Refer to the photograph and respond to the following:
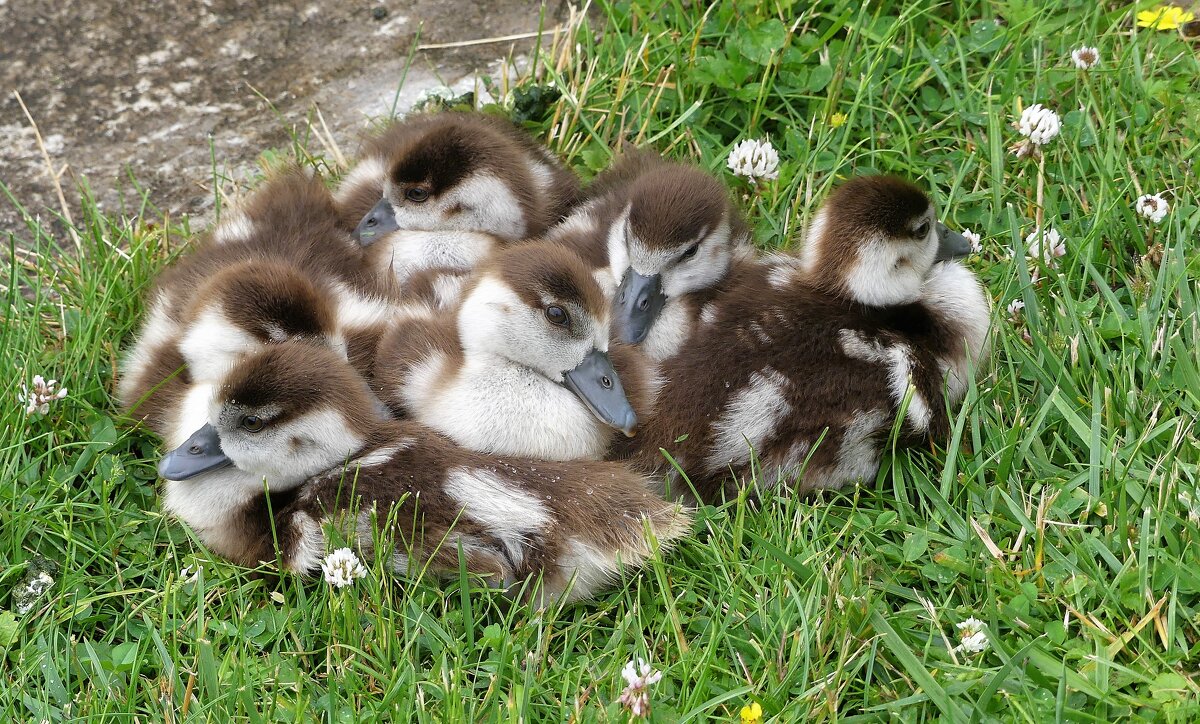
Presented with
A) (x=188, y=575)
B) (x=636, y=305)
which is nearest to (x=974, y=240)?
(x=636, y=305)

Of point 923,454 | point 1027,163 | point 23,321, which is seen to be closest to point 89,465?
point 23,321

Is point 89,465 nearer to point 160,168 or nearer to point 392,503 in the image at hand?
point 392,503

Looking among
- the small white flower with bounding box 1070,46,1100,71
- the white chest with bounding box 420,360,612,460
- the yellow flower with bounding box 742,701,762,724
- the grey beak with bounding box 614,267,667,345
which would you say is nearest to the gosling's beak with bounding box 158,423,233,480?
the white chest with bounding box 420,360,612,460

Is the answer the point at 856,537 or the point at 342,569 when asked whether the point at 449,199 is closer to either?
the point at 342,569

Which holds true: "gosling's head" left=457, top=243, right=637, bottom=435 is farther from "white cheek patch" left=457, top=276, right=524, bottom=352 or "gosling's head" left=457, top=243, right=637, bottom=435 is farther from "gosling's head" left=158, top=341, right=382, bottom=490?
"gosling's head" left=158, top=341, right=382, bottom=490

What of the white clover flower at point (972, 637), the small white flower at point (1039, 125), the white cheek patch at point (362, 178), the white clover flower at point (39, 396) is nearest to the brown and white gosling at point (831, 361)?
the white clover flower at point (972, 637)
